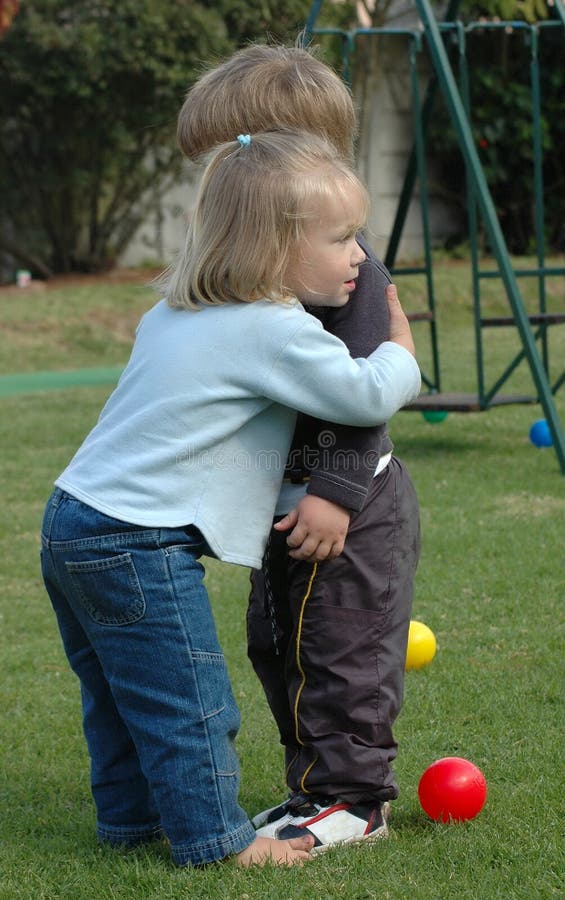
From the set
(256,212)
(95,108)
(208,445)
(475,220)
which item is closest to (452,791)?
(208,445)

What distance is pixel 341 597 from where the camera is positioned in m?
2.60

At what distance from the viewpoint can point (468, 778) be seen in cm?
274

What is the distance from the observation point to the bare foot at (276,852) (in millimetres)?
2562

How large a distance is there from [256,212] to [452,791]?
131cm

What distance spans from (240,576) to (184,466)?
8.94 feet

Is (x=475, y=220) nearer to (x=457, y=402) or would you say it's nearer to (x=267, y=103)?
(x=457, y=402)

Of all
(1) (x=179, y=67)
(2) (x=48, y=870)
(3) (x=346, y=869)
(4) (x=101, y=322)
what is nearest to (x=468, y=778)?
(3) (x=346, y=869)

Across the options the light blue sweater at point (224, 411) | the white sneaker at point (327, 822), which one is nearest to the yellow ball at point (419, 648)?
the white sneaker at point (327, 822)

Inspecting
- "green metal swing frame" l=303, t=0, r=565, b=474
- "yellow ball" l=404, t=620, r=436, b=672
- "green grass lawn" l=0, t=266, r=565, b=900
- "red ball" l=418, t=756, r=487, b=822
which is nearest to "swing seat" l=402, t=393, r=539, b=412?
"green metal swing frame" l=303, t=0, r=565, b=474

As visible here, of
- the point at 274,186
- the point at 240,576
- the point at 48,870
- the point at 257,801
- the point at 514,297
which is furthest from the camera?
the point at 514,297

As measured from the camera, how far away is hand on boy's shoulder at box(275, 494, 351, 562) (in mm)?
2510

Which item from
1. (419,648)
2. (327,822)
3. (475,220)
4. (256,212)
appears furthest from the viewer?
(475,220)

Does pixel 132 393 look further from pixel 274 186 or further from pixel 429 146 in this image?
pixel 429 146

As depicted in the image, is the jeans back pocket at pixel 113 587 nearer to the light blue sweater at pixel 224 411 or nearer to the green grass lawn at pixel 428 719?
the light blue sweater at pixel 224 411
